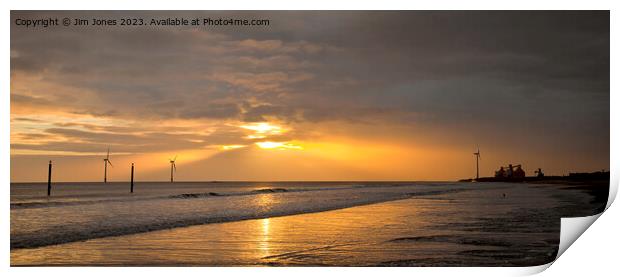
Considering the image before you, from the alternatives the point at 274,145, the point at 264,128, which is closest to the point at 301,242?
→ the point at 264,128

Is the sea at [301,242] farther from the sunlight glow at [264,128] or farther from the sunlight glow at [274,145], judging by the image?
the sunlight glow at [274,145]

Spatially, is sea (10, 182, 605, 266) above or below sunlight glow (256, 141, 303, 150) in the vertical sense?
below

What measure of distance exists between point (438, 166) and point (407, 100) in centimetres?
197

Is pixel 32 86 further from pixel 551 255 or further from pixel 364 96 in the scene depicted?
pixel 551 255

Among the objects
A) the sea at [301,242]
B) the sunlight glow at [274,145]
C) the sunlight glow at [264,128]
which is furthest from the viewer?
the sunlight glow at [274,145]

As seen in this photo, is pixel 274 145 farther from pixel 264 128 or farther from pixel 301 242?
pixel 301 242

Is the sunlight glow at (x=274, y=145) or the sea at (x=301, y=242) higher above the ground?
the sunlight glow at (x=274, y=145)

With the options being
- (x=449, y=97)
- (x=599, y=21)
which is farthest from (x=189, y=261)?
(x=449, y=97)

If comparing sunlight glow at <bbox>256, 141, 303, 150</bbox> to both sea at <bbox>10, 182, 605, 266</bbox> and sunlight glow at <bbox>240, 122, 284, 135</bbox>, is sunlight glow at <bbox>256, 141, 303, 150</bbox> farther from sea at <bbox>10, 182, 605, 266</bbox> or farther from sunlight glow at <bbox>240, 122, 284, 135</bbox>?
sea at <bbox>10, 182, 605, 266</bbox>

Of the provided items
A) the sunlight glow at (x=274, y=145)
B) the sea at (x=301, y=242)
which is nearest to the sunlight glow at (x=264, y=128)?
the sunlight glow at (x=274, y=145)

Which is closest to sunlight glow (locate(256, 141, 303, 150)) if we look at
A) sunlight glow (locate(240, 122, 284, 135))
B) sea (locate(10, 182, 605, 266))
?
sunlight glow (locate(240, 122, 284, 135))

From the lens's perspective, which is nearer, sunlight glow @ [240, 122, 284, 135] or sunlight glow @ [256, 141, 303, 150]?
sunlight glow @ [240, 122, 284, 135]

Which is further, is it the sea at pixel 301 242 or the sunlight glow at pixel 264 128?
the sunlight glow at pixel 264 128

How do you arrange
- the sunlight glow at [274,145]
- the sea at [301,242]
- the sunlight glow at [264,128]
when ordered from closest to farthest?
the sea at [301,242], the sunlight glow at [264,128], the sunlight glow at [274,145]
